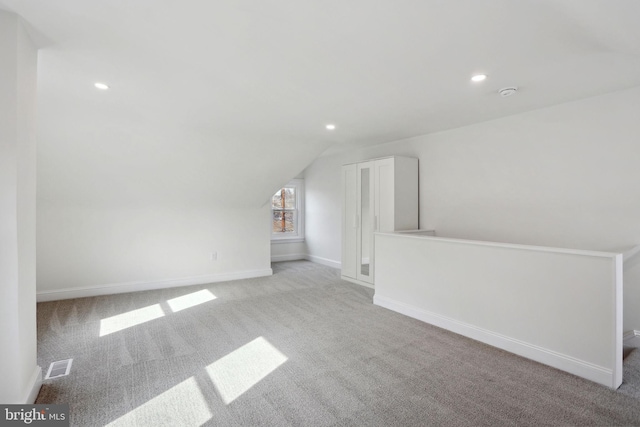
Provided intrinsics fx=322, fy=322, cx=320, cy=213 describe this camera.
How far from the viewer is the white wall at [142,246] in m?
4.30

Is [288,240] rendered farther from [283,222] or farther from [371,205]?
[371,205]

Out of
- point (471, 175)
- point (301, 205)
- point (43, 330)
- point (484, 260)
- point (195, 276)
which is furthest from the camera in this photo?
point (301, 205)

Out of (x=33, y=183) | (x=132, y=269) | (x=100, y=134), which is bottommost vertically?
(x=132, y=269)

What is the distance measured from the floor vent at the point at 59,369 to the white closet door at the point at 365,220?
364 cm

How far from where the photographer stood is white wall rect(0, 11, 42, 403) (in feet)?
5.90

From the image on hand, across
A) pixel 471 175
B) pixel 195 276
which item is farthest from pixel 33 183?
pixel 471 175

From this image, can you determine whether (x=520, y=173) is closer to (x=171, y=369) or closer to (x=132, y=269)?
(x=171, y=369)

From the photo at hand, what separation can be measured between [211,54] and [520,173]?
3.42m

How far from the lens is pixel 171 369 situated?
252 cm

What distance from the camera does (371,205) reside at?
16.1 feet

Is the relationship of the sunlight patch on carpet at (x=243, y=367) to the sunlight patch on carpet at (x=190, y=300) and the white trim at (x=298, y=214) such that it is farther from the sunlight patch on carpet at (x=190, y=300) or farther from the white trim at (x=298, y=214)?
the white trim at (x=298, y=214)

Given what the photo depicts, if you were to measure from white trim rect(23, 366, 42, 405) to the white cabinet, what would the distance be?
150 inches

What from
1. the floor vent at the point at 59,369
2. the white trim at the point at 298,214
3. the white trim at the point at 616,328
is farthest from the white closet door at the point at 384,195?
the floor vent at the point at 59,369

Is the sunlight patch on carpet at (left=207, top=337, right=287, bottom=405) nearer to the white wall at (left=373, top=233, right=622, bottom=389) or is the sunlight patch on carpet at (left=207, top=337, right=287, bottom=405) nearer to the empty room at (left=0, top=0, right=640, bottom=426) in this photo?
the empty room at (left=0, top=0, right=640, bottom=426)
